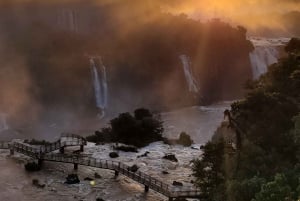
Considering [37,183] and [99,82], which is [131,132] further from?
[99,82]

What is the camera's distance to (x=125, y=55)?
7200 cm

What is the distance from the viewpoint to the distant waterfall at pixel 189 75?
238ft

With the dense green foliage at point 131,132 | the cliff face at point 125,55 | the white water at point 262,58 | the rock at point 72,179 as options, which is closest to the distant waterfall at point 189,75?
the cliff face at point 125,55

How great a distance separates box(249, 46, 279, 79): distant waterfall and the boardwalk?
140 feet

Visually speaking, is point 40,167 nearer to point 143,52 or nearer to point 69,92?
point 69,92

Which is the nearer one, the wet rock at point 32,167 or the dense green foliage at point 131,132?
the wet rock at point 32,167

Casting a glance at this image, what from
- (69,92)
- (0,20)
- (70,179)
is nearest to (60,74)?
(69,92)

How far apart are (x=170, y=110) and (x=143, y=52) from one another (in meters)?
11.2

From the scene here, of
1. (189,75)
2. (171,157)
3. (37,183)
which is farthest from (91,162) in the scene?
(189,75)

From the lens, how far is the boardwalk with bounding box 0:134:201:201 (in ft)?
105

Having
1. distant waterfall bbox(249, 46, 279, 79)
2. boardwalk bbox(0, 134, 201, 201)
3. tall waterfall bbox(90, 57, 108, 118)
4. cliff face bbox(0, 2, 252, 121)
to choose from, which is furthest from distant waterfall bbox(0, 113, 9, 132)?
distant waterfall bbox(249, 46, 279, 79)

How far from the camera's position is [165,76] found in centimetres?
7250

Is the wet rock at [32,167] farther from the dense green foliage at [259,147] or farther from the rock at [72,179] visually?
the dense green foliage at [259,147]

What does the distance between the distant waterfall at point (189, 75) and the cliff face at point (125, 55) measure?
44 cm
